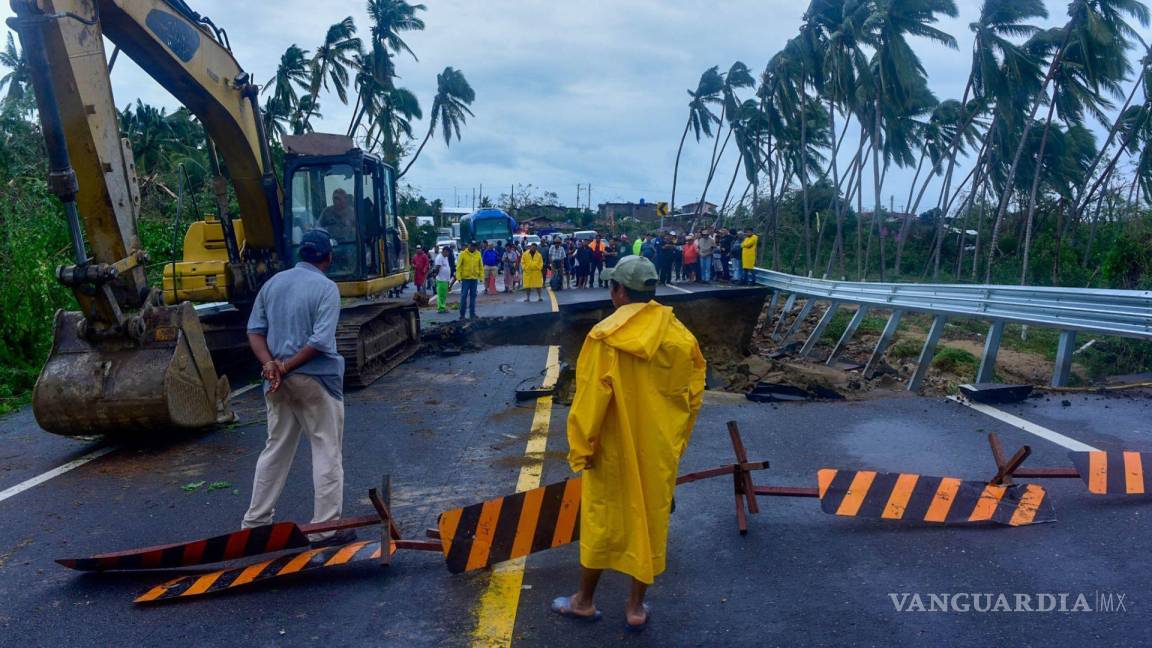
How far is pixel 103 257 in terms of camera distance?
24.4 ft

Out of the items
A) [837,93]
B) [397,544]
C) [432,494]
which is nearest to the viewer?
[397,544]

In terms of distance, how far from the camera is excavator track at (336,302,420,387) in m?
10.7

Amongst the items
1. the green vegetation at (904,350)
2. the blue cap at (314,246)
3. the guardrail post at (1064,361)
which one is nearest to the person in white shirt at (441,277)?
the green vegetation at (904,350)

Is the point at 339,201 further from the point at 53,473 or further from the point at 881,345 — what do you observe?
the point at 881,345

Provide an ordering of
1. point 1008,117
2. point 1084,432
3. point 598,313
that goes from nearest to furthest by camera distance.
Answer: point 1084,432 → point 598,313 → point 1008,117

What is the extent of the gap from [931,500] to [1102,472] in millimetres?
1235

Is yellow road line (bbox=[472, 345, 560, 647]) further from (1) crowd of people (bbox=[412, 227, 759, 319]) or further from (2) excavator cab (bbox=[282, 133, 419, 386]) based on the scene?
(1) crowd of people (bbox=[412, 227, 759, 319])

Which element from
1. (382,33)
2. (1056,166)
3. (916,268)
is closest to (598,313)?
(382,33)

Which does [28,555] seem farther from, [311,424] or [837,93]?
[837,93]

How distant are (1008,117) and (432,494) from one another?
32.6m

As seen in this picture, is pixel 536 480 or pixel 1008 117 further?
pixel 1008 117

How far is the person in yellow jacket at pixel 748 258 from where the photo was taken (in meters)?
24.0

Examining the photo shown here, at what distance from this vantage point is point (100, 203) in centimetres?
734

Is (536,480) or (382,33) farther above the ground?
(382,33)
